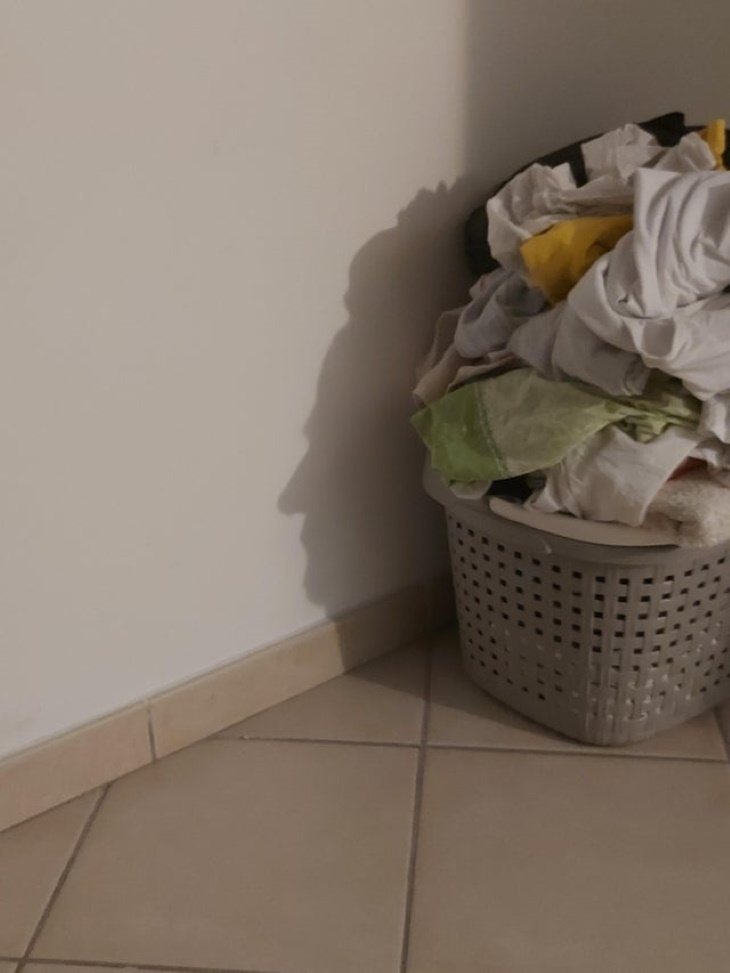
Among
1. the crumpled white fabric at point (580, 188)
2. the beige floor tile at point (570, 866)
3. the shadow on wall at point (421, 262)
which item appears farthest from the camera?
the shadow on wall at point (421, 262)

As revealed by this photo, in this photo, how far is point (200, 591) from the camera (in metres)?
0.92

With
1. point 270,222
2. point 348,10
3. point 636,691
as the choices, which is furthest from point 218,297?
point 636,691

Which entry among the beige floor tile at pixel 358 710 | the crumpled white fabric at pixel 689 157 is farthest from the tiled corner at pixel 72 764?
the crumpled white fabric at pixel 689 157

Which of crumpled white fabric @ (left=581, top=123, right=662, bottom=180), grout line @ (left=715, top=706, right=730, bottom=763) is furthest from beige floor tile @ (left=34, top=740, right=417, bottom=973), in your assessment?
crumpled white fabric @ (left=581, top=123, right=662, bottom=180)

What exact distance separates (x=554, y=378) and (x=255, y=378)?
0.27m

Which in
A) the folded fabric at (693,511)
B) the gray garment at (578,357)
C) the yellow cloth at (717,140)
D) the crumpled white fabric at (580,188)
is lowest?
the folded fabric at (693,511)

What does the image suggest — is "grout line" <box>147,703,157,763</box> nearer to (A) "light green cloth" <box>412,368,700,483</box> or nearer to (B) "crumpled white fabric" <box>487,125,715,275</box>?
(A) "light green cloth" <box>412,368,700,483</box>

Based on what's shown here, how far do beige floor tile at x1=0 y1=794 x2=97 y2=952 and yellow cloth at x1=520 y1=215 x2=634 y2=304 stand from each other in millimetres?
632

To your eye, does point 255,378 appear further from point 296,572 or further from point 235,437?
point 296,572

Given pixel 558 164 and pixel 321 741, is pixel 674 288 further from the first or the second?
pixel 321 741

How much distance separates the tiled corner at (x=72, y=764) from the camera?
0.85m

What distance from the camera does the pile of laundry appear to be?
73 centimetres

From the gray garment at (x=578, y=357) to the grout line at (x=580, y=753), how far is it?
1.20ft

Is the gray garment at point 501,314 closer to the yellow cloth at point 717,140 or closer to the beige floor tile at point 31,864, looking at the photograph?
the yellow cloth at point 717,140
